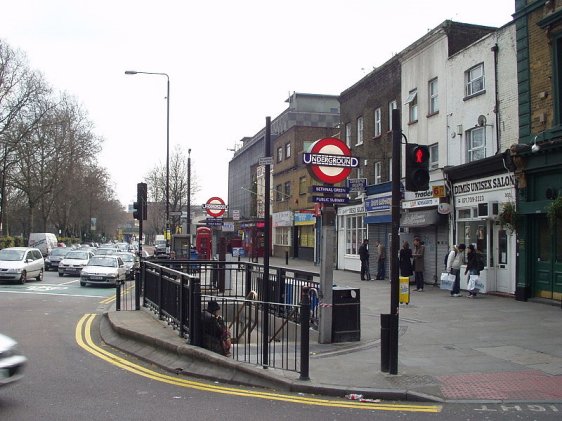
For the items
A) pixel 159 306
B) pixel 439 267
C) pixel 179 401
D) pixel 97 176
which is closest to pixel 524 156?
pixel 439 267

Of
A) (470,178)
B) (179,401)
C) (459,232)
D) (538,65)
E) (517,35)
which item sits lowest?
(179,401)

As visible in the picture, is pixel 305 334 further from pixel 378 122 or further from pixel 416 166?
pixel 378 122

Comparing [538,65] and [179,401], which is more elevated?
[538,65]

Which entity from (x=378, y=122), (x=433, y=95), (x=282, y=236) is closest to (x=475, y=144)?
(x=433, y=95)

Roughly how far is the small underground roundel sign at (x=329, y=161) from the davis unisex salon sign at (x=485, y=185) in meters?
9.15

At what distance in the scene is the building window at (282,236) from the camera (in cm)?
4732

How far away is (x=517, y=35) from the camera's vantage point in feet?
53.8

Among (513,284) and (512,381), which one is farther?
(513,284)

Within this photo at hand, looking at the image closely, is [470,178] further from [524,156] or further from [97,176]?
[97,176]

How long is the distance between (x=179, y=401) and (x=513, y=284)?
521 inches

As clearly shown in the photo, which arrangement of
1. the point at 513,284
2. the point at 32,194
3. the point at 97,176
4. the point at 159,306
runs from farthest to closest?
the point at 97,176, the point at 32,194, the point at 513,284, the point at 159,306

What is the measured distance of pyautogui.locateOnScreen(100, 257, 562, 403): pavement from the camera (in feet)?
22.5

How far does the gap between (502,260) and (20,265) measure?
1945 centimetres

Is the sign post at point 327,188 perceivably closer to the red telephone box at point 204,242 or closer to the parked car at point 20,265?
the parked car at point 20,265
